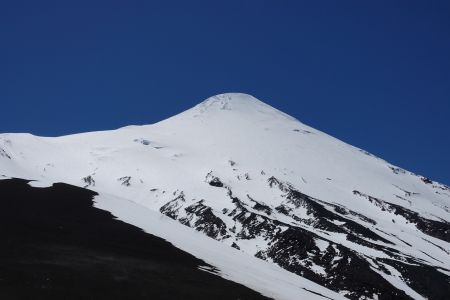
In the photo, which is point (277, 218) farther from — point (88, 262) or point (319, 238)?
point (88, 262)

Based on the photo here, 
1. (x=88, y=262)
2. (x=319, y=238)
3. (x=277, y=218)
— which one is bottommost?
(x=88, y=262)

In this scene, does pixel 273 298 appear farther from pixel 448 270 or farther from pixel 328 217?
pixel 328 217

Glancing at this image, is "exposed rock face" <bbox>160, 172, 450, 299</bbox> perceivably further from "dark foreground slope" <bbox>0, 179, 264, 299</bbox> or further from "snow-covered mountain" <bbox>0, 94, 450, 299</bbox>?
"dark foreground slope" <bbox>0, 179, 264, 299</bbox>

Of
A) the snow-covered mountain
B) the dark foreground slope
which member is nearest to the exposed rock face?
the snow-covered mountain

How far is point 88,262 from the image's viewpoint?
105ft

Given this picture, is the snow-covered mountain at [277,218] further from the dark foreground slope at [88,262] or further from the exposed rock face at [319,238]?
the dark foreground slope at [88,262]

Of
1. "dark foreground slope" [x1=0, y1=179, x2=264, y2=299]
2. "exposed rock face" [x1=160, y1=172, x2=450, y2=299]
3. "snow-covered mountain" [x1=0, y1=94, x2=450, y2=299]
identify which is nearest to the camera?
"dark foreground slope" [x1=0, y1=179, x2=264, y2=299]

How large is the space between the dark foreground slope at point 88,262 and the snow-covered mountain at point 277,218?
3864 mm

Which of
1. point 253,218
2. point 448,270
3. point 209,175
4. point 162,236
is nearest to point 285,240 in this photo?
point 253,218

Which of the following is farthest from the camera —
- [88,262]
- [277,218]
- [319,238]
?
[277,218]

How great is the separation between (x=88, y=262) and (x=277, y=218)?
92138 millimetres

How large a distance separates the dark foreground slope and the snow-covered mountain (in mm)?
3864

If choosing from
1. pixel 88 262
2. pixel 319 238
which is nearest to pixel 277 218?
pixel 319 238

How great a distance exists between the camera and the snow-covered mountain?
192ft
